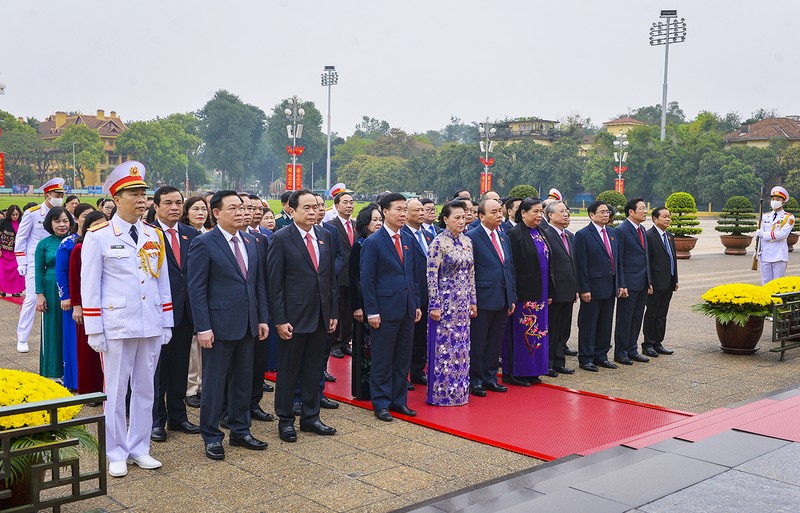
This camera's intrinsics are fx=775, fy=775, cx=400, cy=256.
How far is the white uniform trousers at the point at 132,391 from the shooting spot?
4.46m

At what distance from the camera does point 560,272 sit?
23.7 feet

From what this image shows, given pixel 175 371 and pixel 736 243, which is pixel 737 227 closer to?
pixel 736 243

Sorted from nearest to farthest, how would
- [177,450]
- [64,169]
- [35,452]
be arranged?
[35,452] → [177,450] → [64,169]

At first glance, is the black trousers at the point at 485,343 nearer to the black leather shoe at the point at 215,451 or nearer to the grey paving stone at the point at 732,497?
the black leather shoe at the point at 215,451

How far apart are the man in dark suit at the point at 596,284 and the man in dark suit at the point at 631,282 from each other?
18 centimetres

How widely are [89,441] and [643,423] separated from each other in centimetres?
387

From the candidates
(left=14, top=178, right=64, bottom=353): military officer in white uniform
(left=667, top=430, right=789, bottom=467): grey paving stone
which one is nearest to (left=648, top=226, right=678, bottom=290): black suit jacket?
(left=667, top=430, right=789, bottom=467): grey paving stone

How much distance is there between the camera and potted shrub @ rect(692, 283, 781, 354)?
819cm

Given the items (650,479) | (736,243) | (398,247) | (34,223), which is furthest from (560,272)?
(736,243)

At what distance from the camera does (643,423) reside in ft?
18.6

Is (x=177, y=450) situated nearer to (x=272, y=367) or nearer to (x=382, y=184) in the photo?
(x=272, y=367)

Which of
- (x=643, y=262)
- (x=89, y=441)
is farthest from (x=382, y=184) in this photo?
(x=89, y=441)

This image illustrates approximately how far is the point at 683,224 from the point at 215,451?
18504mm

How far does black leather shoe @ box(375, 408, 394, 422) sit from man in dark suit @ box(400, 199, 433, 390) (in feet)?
2.75
